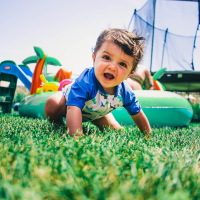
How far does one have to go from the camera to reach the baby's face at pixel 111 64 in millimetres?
1371

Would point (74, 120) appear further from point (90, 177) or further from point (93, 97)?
point (90, 177)

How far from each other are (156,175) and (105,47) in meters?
1.07

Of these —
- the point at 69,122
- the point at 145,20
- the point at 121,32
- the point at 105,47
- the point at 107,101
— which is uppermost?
the point at 145,20

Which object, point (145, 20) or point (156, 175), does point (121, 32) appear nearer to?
point (156, 175)

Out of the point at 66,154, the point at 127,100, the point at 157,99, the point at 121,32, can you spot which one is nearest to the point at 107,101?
the point at 127,100

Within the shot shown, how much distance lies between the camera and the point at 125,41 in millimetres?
1427

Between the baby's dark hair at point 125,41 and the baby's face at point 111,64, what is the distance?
4 cm

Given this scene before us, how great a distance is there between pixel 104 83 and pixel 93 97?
0.56ft

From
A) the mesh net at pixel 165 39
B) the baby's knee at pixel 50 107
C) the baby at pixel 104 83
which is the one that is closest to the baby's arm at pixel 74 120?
the baby at pixel 104 83

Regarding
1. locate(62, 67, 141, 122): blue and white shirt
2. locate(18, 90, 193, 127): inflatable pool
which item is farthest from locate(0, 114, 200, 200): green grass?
locate(18, 90, 193, 127): inflatable pool

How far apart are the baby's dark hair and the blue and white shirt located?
0.26m

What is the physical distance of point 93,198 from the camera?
1.35 ft

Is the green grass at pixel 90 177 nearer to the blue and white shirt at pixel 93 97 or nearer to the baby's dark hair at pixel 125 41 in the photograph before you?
the blue and white shirt at pixel 93 97

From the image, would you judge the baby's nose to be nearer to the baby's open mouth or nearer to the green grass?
the baby's open mouth
